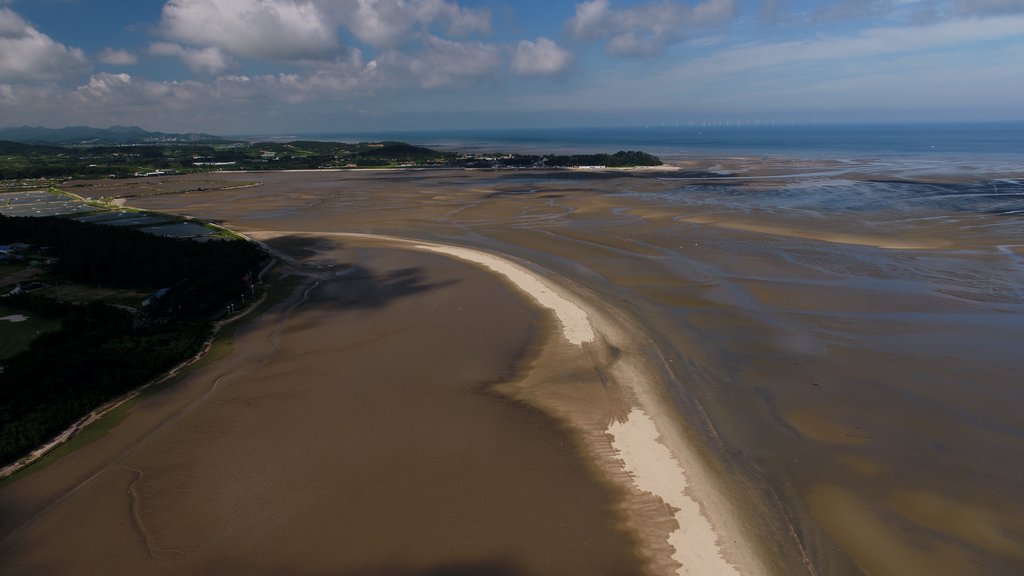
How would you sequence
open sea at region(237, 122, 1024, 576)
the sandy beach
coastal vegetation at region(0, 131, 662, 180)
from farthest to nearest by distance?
coastal vegetation at region(0, 131, 662, 180), open sea at region(237, 122, 1024, 576), the sandy beach

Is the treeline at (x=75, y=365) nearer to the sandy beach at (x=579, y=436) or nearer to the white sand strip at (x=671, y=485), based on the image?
the sandy beach at (x=579, y=436)

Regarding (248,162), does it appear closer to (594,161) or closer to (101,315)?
(594,161)

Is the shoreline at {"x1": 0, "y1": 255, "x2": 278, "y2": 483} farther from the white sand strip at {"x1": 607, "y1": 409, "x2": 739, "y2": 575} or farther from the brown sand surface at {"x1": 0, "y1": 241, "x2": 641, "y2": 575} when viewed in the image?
the white sand strip at {"x1": 607, "y1": 409, "x2": 739, "y2": 575}

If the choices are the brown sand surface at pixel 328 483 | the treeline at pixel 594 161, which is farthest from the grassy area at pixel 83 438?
the treeline at pixel 594 161

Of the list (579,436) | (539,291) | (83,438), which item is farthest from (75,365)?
(539,291)

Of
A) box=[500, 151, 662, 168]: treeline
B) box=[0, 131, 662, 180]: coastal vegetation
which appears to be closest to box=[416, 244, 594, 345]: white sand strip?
box=[500, 151, 662, 168]: treeline
